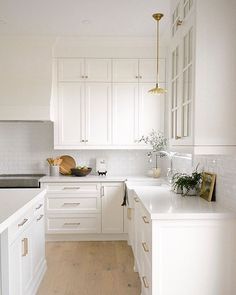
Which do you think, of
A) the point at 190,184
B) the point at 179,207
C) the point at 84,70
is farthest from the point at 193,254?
the point at 84,70

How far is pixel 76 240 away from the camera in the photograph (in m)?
4.00

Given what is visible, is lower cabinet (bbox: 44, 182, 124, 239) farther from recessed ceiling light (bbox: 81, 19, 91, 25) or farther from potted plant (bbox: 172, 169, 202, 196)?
recessed ceiling light (bbox: 81, 19, 91, 25)

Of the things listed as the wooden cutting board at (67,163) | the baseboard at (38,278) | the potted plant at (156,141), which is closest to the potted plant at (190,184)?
the potted plant at (156,141)

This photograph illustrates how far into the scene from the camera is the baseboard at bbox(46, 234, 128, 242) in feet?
13.1

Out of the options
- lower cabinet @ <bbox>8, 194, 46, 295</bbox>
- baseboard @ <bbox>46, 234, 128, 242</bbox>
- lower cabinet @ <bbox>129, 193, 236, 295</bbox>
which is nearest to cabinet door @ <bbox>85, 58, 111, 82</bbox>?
lower cabinet @ <bbox>8, 194, 46, 295</bbox>

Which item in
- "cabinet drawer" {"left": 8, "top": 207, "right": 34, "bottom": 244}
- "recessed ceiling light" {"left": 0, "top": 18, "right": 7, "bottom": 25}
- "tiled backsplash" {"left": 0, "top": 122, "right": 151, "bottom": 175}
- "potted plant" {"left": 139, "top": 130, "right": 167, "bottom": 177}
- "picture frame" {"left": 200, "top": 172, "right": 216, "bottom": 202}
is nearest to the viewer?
"cabinet drawer" {"left": 8, "top": 207, "right": 34, "bottom": 244}

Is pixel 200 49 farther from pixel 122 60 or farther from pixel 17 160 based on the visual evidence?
pixel 17 160

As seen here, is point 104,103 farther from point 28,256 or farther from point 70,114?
point 28,256

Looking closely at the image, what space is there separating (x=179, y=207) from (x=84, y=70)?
2.57 m

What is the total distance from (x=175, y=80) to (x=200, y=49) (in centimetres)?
54

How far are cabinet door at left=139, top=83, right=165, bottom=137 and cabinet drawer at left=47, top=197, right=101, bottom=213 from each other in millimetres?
1113

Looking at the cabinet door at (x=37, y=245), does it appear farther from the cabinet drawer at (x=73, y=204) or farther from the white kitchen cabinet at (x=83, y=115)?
the white kitchen cabinet at (x=83, y=115)

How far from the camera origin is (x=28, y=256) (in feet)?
7.67

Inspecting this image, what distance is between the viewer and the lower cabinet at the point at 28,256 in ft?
6.47
